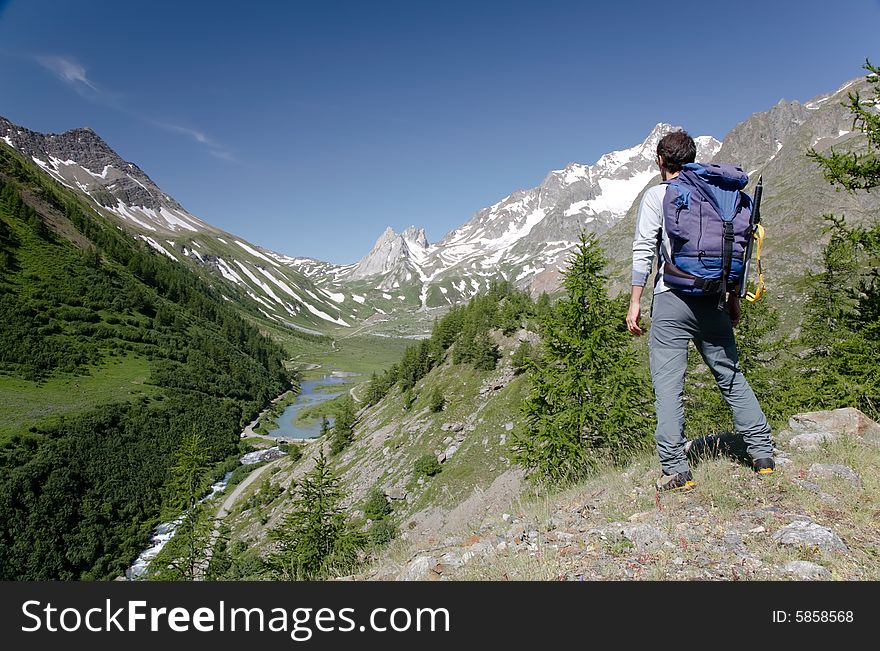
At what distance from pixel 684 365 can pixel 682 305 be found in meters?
0.88

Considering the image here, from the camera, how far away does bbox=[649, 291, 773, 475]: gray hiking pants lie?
555 centimetres

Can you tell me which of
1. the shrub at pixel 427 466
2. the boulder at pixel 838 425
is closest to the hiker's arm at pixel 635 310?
the boulder at pixel 838 425

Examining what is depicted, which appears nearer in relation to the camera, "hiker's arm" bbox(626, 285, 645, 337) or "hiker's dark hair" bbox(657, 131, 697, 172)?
"hiker's arm" bbox(626, 285, 645, 337)

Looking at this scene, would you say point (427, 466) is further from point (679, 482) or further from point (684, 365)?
point (684, 365)

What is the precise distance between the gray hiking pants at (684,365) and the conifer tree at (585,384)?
33.5 ft

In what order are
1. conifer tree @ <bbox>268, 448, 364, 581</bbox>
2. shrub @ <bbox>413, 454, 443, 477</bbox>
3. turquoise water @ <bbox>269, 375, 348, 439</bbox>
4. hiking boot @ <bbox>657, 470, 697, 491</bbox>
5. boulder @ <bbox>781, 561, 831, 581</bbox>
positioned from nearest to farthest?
boulder @ <bbox>781, 561, 831, 581</bbox>, hiking boot @ <bbox>657, 470, 697, 491</bbox>, conifer tree @ <bbox>268, 448, 364, 581</bbox>, shrub @ <bbox>413, 454, 443, 477</bbox>, turquoise water @ <bbox>269, 375, 348, 439</bbox>

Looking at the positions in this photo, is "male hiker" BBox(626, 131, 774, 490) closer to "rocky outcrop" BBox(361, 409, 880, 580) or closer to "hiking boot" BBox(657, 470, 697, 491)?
"hiking boot" BBox(657, 470, 697, 491)

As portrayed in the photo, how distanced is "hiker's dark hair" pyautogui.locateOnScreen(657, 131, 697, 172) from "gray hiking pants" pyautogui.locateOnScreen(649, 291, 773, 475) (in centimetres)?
167

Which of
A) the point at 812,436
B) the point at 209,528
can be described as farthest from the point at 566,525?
the point at 209,528

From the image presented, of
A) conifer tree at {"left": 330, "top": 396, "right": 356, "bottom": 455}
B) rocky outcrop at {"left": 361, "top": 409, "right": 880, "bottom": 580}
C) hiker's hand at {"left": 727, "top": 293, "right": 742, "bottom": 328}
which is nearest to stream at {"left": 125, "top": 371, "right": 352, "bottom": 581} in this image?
conifer tree at {"left": 330, "top": 396, "right": 356, "bottom": 455}

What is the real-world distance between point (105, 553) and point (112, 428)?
3014 cm

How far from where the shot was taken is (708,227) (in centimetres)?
511

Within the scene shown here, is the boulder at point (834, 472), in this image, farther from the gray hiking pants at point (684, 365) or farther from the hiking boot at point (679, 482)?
the hiking boot at point (679, 482)

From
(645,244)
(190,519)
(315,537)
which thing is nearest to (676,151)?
(645,244)
